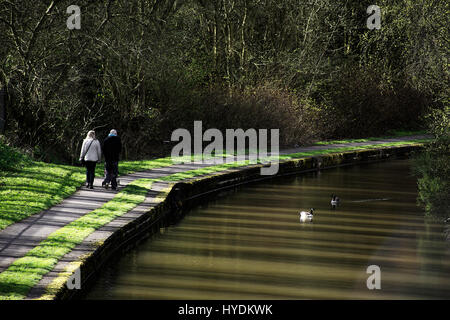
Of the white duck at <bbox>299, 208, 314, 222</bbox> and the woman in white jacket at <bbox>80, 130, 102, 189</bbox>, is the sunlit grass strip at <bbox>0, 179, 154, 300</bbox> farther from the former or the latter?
the white duck at <bbox>299, 208, 314, 222</bbox>

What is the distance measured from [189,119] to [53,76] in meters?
7.22

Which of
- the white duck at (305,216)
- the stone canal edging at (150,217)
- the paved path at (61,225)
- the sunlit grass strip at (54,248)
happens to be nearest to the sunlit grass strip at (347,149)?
the stone canal edging at (150,217)

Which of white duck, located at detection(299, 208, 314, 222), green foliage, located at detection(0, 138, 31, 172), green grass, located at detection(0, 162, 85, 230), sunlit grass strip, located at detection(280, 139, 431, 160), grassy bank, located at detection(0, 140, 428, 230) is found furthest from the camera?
sunlit grass strip, located at detection(280, 139, 431, 160)

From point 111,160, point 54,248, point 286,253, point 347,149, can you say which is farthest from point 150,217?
point 347,149

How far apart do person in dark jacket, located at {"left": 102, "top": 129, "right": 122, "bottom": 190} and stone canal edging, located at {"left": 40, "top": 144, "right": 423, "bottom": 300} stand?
1.03 metres

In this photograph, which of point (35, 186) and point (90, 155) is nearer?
point (35, 186)

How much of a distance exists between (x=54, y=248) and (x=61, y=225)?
2.27 meters

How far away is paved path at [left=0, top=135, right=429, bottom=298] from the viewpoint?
1324 centimetres

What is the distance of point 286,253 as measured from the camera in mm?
16422

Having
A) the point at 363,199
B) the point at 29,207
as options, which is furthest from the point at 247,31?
the point at 29,207

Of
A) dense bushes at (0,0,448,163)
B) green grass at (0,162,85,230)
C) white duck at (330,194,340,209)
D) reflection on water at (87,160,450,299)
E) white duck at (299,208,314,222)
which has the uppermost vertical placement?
dense bushes at (0,0,448,163)

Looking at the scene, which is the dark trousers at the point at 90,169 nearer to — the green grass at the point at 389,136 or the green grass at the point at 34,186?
the green grass at the point at 34,186

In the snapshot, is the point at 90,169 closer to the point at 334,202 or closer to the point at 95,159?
the point at 95,159

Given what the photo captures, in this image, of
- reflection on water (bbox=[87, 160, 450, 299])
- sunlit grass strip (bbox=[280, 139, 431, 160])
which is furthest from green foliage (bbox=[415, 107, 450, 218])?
sunlit grass strip (bbox=[280, 139, 431, 160])
